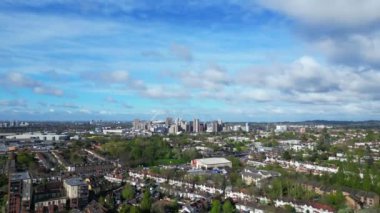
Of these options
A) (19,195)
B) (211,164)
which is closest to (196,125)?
(211,164)

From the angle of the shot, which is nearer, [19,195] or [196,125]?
[19,195]

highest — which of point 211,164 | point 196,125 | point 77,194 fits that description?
point 196,125

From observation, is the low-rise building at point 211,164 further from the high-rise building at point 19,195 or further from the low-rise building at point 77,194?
the high-rise building at point 19,195

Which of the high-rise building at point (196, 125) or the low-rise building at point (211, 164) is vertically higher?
the high-rise building at point (196, 125)

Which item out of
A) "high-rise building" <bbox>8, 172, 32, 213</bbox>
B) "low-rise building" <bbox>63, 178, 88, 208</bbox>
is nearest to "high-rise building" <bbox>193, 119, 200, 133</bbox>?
"low-rise building" <bbox>63, 178, 88, 208</bbox>

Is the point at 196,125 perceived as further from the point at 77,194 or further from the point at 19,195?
the point at 19,195

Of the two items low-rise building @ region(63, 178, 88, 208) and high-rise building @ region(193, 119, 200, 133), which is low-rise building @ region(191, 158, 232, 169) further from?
high-rise building @ region(193, 119, 200, 133)

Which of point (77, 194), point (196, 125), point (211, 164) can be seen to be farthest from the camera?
point (196, 125)

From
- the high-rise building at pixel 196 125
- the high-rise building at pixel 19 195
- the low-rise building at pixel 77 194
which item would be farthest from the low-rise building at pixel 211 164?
the high-rise building at pixel 196 125
